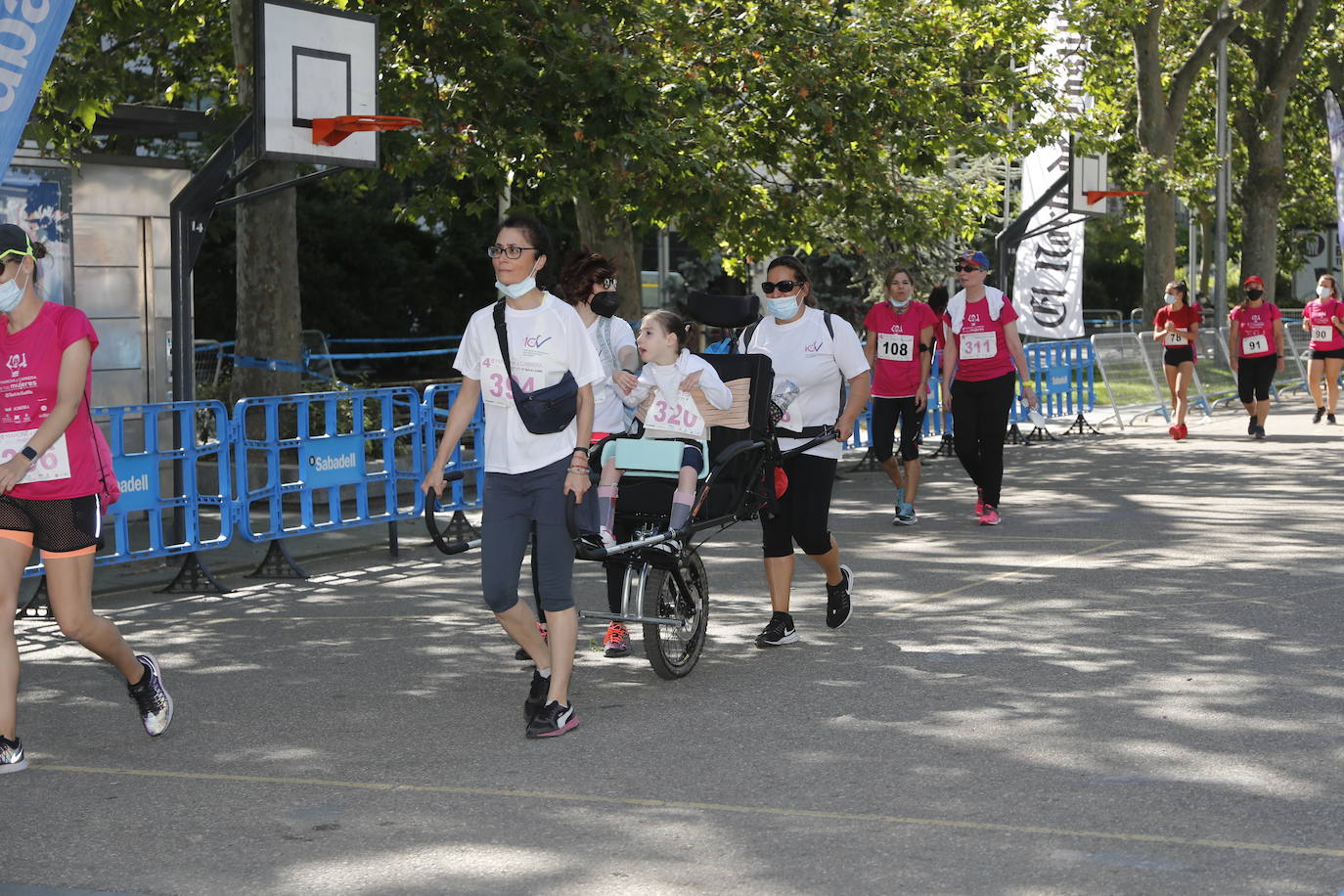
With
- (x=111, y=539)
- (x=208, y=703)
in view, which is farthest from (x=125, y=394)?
(x=208, y=703)

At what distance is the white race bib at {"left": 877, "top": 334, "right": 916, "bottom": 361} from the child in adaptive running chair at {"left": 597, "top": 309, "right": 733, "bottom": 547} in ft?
18.1

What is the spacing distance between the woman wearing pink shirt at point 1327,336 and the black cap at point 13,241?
A: 59.3 feet

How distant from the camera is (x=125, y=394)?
47.8 ft

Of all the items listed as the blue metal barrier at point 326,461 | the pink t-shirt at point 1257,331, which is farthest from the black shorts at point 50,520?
the pink t-shirt at point 1257,331

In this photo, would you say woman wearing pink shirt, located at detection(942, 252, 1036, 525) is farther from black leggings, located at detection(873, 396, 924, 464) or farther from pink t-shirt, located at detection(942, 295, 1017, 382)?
black leggings, located at detection(873, 396, 924, 464)

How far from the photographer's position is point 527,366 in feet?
21.8

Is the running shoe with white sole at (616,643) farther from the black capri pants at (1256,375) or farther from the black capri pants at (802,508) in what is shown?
the black capri pants at (1256,375)

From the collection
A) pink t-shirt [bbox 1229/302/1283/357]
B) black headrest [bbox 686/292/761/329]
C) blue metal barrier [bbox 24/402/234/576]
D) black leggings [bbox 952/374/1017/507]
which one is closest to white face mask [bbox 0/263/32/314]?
black headrest [bbox 686/292/761/329]

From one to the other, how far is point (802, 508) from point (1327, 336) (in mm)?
15277

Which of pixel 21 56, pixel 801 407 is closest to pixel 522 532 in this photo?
pixel 801 407

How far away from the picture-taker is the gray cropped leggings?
6.71 meters

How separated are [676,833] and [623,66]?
11002 mm

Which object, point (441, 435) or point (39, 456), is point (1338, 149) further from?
point (39, 456)

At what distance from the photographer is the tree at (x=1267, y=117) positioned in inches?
1699
